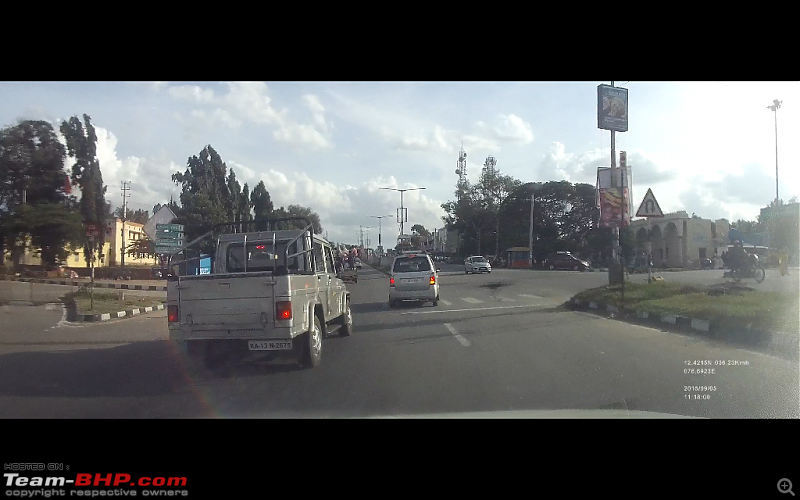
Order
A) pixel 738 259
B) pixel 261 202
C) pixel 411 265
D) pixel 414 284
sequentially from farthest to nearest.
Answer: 1. pixel 411 265
2. pixel 414 284
3. pixel 738 259
4. pixel 261 202

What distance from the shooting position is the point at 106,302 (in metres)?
21.6

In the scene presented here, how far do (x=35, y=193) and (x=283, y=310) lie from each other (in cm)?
1581

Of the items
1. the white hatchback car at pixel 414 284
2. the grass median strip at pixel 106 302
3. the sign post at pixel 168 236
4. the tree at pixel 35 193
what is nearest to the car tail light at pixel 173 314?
the sign post at pixel 168 236

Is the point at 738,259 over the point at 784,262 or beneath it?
over

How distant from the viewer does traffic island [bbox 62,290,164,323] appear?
18.0m

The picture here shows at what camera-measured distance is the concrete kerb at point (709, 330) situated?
9781mm

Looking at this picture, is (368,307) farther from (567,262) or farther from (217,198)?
(567,262)

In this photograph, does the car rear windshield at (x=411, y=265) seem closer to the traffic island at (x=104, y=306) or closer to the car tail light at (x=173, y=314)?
the traffic island at (x=104, y=306)

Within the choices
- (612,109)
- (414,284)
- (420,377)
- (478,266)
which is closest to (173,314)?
(420,377)
